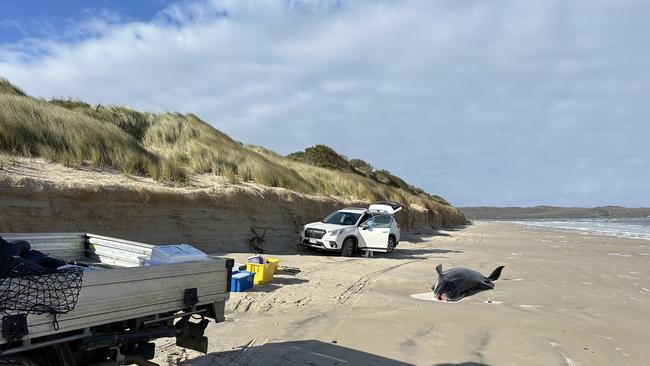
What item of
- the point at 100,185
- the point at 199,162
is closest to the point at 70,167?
the point at 100,185

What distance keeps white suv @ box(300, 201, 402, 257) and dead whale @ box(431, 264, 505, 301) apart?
680 cm

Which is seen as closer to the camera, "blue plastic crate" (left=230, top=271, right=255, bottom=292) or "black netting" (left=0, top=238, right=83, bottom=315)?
"black netting" (left=0, top=238, right=83, bottom=315)

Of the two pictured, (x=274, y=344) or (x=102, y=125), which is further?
(x=102, y=125)

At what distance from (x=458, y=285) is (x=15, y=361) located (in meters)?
A: 9.16

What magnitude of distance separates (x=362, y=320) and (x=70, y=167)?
1098 cm

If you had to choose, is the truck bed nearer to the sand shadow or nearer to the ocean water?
the sand shadow

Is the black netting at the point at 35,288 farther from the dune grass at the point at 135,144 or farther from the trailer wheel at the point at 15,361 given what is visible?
the dune grass at the point at 135,144

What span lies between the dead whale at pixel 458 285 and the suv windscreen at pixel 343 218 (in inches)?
311

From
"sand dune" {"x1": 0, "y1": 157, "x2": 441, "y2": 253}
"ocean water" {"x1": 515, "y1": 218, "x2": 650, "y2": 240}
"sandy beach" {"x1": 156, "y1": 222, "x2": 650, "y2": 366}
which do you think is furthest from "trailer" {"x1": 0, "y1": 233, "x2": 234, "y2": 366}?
"ocean water" {"x1": 515, "y1": 218, "x2": 650, "y2": 240}

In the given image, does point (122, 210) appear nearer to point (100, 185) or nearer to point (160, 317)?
point (100, 185)

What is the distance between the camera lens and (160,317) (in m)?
4.64

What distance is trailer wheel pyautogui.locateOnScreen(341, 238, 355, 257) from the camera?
62.3 ft

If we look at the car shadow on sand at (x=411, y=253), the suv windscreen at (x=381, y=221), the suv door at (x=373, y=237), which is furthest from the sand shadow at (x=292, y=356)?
the suv windscreen at (x=381, y=221)

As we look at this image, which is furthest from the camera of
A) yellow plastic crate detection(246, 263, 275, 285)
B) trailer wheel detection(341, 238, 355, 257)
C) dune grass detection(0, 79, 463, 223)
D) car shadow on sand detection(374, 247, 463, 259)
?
car shadow on sand detection(374, 247, 463, 259)
